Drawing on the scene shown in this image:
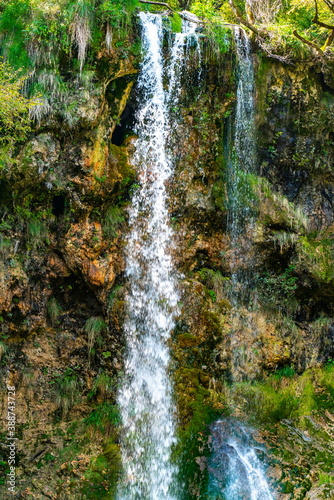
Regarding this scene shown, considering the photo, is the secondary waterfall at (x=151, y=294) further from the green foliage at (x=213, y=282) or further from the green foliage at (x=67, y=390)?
the green foliage at (x=67, y=390)

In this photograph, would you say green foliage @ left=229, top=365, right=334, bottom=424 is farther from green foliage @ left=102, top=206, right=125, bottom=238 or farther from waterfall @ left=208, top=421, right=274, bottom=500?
green foliage @ left=102, top=206, right=125, bottom=238

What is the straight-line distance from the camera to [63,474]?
19.3ft

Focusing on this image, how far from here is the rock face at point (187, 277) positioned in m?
6.32

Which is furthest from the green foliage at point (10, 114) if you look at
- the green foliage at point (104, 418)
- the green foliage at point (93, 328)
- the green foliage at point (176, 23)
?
the green foliage at point (104, 418)

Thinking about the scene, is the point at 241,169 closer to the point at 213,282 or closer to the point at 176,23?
the point at 213,282

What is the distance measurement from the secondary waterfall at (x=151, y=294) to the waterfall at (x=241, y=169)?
1.32 metres

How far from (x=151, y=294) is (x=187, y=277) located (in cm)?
84

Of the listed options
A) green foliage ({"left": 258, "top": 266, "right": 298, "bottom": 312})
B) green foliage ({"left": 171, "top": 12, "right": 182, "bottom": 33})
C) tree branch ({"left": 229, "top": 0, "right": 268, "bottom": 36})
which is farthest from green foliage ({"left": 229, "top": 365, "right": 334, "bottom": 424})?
green foliage ({"left": 171, "top": 12, "right": 182, "bottom": 33})

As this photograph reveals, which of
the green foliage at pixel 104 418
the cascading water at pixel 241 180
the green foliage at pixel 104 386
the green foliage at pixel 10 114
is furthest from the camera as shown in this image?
the cascading water at pixel 241 180

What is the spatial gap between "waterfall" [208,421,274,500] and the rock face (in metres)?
0.19

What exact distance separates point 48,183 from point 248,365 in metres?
5.09

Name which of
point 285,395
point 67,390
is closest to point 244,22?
point 285,395

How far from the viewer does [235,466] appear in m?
5.92

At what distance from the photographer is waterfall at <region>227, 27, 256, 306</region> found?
794 centimetres
